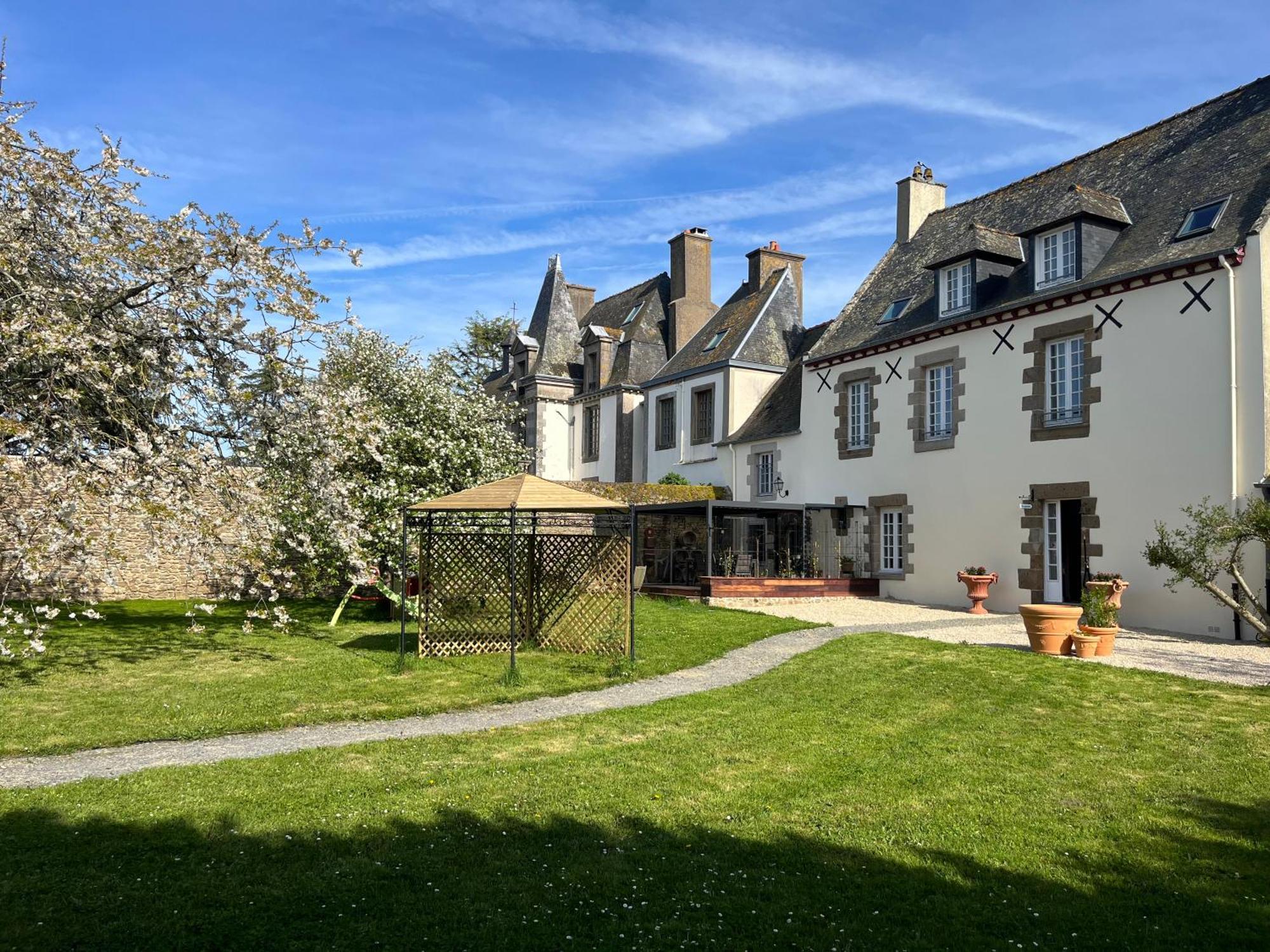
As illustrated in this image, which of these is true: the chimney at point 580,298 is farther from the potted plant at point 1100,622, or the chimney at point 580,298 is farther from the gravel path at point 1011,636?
the potted plant at point 1100,622

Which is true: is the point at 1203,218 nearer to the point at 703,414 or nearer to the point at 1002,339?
the point at 1002,339

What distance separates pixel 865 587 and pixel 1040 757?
1391 centimetres

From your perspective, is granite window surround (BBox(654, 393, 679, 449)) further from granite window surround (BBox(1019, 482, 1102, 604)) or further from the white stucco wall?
granite window surround (BBox(1019, 482, 1102, 604))

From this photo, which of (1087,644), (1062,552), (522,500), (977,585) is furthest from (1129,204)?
(522,500)

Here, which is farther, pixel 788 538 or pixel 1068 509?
pixel 788 538

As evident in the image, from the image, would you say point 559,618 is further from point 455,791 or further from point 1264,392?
point 1264,392

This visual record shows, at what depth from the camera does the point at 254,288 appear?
11297 millimetres

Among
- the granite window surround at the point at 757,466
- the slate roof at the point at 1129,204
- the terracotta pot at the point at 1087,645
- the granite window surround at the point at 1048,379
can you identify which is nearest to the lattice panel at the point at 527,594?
the terracotta pot at the point at 1087,645

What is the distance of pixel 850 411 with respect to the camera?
22328 mm

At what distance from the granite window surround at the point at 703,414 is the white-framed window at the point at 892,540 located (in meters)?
7.81

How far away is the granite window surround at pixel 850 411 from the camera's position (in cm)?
2145

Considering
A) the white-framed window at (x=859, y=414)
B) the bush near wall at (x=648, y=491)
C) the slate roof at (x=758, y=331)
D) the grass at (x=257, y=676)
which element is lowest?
the grass at (x=257, y=676)

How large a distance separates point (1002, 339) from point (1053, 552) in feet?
13.4

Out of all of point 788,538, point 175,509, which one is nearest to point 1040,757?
point 175,509
